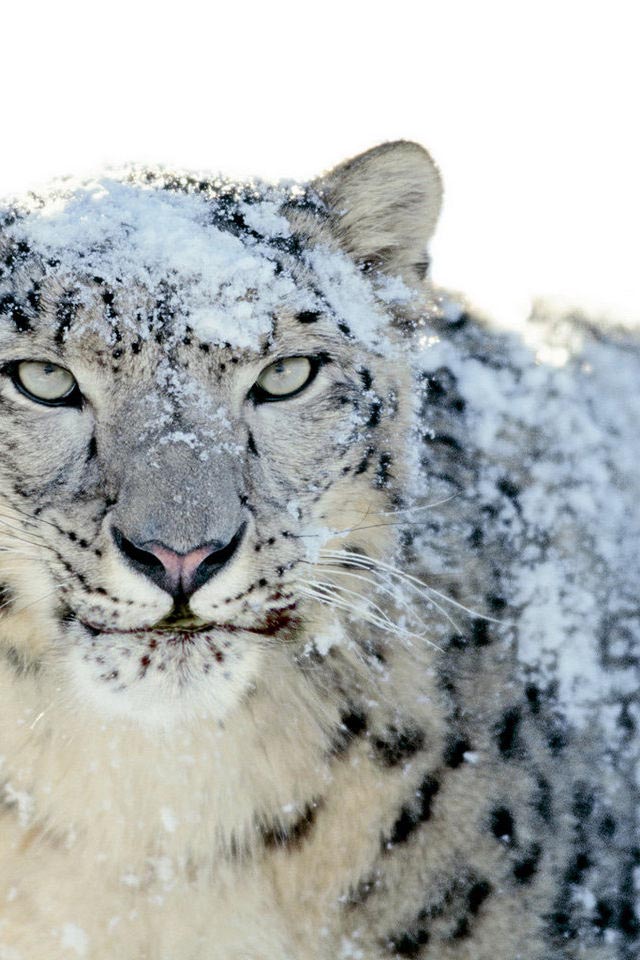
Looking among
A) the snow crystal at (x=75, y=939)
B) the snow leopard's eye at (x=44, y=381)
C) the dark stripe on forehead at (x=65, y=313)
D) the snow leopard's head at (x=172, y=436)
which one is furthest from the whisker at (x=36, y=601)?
the snow crystal at (x=75, y=939)

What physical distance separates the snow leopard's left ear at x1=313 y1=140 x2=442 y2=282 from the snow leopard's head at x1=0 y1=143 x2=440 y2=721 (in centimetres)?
20

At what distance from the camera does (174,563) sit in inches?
93.5

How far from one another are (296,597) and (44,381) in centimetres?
69

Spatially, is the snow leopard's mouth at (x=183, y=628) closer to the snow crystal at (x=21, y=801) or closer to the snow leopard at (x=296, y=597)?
the snow leopard at (x=296, y=597)

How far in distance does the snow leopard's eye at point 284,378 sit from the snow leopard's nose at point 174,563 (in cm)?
44

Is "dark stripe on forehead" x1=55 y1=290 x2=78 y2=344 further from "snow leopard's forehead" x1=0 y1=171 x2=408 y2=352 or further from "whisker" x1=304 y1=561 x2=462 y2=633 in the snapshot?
"whisker" x1=304 y1=561 x2=462 y2=633

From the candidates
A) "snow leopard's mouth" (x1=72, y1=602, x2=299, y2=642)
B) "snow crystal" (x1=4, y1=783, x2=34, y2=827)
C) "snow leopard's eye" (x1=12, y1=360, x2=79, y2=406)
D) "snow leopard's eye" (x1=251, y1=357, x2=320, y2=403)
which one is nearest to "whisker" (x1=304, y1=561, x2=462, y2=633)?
"snow leopard's mouth" (x1=72, y1=602, x2=299, y2=642)

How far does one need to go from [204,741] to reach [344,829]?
411 mm

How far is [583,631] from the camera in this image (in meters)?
3.48

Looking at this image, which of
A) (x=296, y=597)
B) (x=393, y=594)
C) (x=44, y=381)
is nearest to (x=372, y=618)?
(x=393, y=594)

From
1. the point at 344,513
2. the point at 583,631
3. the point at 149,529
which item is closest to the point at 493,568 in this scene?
the point at 583,631

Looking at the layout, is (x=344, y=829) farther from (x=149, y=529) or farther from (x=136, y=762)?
(x=149, y=529)

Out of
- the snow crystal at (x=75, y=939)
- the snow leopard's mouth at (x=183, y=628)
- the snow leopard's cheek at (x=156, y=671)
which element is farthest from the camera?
the snow crystal at (x=75, y=939)

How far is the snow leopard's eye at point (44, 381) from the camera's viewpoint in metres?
2.63
